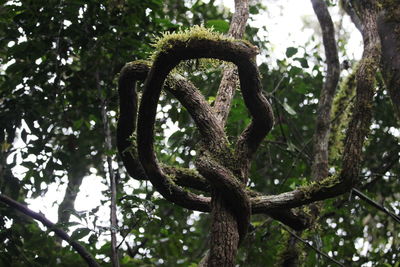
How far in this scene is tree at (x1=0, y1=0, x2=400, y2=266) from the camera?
1785 mm

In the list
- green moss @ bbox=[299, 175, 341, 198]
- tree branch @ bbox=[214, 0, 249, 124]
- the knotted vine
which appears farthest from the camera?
tree branch @ bbox=[214, 0, 249, 124]

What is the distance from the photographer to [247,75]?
172 centimetres

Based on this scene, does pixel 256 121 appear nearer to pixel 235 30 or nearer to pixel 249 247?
pixel 235 30

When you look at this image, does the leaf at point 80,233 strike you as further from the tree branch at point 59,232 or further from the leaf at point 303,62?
the leaf at point 303,62

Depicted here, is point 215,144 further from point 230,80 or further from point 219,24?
point 219,24

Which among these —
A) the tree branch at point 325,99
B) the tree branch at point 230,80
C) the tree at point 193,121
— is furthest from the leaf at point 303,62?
the tree branch at point 230,80

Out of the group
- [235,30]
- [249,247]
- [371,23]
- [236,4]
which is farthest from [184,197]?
[249,247]

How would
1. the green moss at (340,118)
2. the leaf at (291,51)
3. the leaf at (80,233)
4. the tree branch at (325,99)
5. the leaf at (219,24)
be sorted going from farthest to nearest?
the green moss at (340,118)
the leaf at (291,51)
the tree branch at (325,99)
the leaf at (219,24)
the leaf at (80,233)

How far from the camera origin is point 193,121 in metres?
3.54

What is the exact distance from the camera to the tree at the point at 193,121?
1785 mm

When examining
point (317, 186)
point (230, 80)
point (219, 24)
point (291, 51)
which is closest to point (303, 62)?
point (291, 51)

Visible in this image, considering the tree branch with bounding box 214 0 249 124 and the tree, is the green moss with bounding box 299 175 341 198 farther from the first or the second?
the tree branch with bounding box 214 0 249 124

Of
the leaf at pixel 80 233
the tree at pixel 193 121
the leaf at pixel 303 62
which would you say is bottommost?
the leaf at pixel 80 233

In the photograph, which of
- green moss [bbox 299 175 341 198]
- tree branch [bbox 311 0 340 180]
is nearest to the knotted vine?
green moss [bbox 299 175 341 198]
